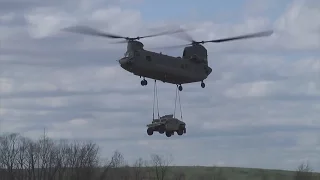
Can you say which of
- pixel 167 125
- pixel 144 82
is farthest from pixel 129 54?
pixel 167 125

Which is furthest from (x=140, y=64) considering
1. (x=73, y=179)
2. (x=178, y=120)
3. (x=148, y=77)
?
(x=73, y=179)

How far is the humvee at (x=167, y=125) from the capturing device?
9331 centimetres

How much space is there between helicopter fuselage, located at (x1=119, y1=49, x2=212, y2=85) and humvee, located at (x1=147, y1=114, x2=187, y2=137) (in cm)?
340

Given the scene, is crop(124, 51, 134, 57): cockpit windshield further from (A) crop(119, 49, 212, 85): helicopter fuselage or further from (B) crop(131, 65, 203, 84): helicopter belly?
(B) crop(131, 65, 203, 84): helicopter belly

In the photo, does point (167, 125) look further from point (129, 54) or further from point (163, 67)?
point (129, 54)

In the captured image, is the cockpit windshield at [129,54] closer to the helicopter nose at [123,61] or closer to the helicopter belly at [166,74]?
the helicopter nose at [123,61]

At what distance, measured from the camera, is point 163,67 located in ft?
297

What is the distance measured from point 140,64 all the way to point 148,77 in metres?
1.94

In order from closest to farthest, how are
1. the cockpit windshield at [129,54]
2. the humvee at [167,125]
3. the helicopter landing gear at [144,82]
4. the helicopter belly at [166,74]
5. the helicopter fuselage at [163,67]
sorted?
the helicopter fuselage at [163,67] → the cockpit windshield at [129,54] → the helicopter belly at [166,74] → the helicopter landing gear at [144,82] → the humvee at [167,125]

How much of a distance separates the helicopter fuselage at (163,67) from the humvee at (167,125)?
3400 millimetres

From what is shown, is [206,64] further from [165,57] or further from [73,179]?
[73,179]

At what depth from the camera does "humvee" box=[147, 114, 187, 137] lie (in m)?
93.3

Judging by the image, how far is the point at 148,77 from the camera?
3565 inches

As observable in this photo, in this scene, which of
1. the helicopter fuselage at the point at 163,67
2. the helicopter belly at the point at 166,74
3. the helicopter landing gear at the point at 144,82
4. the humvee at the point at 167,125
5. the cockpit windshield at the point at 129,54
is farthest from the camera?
the humvee at the point at 167,125
